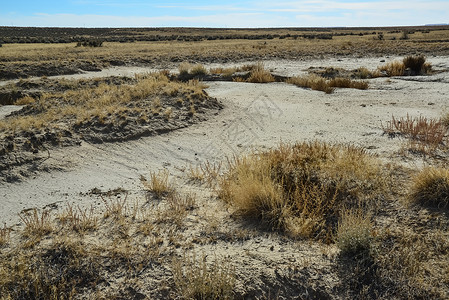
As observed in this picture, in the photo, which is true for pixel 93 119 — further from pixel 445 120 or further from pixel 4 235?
pixel 445 120

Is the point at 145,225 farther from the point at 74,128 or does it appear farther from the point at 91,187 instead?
the point at 74,128

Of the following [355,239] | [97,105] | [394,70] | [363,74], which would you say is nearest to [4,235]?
[355,239]

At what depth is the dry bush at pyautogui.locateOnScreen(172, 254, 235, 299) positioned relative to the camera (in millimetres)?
3969

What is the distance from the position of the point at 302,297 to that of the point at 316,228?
1.21m

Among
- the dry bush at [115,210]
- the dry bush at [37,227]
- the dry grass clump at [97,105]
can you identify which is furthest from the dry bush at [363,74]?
the dry bush at [37,227]

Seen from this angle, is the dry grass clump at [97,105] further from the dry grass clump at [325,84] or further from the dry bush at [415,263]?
the dry bush at [415,263]

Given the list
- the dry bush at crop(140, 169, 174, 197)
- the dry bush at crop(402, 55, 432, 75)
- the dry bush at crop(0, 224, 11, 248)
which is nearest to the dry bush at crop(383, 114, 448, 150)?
the dry bush at crop(140, 169, 174, 197)

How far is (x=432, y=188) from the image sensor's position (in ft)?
17.8

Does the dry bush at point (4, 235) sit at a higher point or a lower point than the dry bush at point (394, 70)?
lower

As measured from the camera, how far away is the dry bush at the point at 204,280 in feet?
13.0

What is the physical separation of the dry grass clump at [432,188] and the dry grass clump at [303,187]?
50 cm

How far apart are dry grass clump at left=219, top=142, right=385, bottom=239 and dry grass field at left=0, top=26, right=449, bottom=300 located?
30 mm

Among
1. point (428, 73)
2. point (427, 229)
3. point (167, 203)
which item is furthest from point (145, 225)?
point (428, 73)

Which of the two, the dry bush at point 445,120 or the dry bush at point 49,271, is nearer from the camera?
the dry bush at point 49,271
